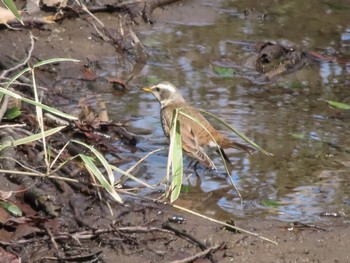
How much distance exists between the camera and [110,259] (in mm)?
6879

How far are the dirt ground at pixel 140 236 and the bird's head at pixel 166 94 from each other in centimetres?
193

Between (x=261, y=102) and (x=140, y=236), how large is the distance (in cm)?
350

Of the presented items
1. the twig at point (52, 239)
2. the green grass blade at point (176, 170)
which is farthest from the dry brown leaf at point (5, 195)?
the green grass blade at point (176, 170)

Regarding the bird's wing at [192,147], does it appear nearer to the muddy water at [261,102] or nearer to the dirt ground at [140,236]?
the muddy water at [261,102]

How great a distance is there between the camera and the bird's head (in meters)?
9.62

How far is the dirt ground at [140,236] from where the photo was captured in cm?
689

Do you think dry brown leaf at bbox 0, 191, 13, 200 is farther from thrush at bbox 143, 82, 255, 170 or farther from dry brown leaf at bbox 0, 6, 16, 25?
dry brown leaf at bbox 0, 6, 16, 25

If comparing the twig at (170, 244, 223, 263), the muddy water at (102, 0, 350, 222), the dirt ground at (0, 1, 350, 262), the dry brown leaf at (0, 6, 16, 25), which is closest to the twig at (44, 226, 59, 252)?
the dirt ground at (0, 1, 350, 262)

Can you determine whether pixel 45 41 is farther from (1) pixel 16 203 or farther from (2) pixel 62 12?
(1) pixel 16 203

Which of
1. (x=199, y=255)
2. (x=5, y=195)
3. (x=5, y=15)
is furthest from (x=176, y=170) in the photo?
(x=5, y=15)

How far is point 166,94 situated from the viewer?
9.70m

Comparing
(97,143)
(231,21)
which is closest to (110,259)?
(97,143)

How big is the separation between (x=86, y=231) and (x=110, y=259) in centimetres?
27

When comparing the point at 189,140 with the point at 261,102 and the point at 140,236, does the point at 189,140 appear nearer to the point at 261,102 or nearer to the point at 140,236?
the point at 261,102
